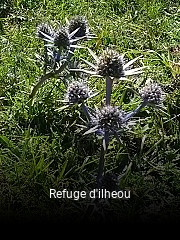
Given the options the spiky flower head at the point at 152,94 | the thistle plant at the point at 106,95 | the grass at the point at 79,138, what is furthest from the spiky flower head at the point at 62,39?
the spiky flower head at the point at 152,94

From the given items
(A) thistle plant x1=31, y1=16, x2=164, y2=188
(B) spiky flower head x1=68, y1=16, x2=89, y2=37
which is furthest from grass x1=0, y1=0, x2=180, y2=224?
(B) spiky flower head x1=68, y1=16, x2=89, y2=37

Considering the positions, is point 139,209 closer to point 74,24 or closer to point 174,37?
point 74,24

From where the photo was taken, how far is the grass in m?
2.07

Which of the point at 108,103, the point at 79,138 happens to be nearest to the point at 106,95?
the point at 108,103

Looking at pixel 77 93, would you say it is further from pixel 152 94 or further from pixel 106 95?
pixel 152 94

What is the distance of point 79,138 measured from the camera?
2342 millimetres

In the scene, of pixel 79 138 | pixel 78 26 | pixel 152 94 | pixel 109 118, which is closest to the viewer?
pixel 109 118

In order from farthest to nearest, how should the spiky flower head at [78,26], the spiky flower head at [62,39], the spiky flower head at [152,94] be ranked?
the spiky flower head at [78,26] → the spiky flower head at [62,39] → the spiky flower head at [152,94]

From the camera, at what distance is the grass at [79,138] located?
2.07 m

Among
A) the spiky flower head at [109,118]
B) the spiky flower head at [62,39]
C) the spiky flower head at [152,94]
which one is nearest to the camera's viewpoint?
the spiky flower head at [109,118]

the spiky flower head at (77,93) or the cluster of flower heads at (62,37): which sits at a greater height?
the cluster of flower heads at (62,37)

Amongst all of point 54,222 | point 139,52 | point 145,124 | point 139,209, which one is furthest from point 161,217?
point 139,52

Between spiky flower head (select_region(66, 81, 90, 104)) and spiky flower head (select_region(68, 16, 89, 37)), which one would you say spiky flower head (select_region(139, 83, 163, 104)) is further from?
spiky flower head (select_region(68, 16, 89, 37))

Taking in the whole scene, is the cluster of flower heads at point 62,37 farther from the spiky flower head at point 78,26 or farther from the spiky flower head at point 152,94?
the spiky flower head at point 152,94
